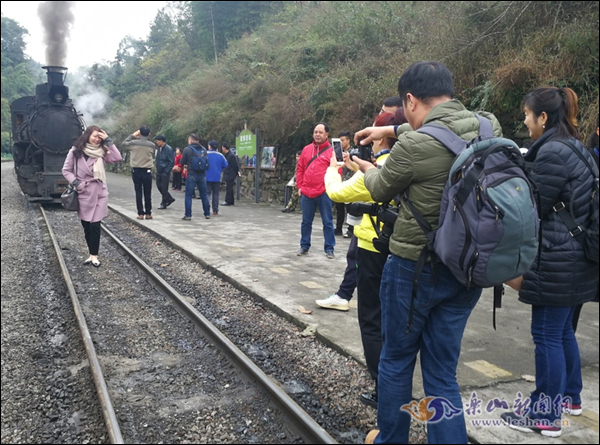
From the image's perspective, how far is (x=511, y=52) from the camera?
316 inches

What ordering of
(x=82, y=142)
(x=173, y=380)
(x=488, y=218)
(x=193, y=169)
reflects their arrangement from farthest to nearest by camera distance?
1. (x=193, y=169)
2. (x=82, y=142)
3. (x=173, y=380)
4. (x=488, y=218)

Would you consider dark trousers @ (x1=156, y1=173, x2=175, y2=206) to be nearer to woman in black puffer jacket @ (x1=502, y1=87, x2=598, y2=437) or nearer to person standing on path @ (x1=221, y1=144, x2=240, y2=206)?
person standing on path @ (x1=221, y1=144, x2=240, y2=206)

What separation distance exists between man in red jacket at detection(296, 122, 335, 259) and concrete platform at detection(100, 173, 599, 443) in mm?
517

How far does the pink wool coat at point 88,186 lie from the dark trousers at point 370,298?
483 centimetres

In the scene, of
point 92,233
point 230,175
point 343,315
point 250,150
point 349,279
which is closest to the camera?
point 349,279

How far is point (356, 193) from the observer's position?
2.86m

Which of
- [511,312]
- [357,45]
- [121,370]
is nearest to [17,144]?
[357,45]

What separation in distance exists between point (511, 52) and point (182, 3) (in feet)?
193

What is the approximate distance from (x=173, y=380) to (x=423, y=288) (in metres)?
2.32

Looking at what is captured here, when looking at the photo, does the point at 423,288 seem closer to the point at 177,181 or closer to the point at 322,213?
the point at 322,213

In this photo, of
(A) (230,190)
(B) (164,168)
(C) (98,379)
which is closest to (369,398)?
(C) (98,379)

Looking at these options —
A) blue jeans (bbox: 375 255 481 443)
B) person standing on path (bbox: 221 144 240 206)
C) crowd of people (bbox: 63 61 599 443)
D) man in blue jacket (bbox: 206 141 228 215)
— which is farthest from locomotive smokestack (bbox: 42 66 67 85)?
blue jeans (bbox: 375 255 481 443)

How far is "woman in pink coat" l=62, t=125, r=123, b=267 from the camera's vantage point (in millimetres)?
6664

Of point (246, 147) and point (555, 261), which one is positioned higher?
point (246, 147)
